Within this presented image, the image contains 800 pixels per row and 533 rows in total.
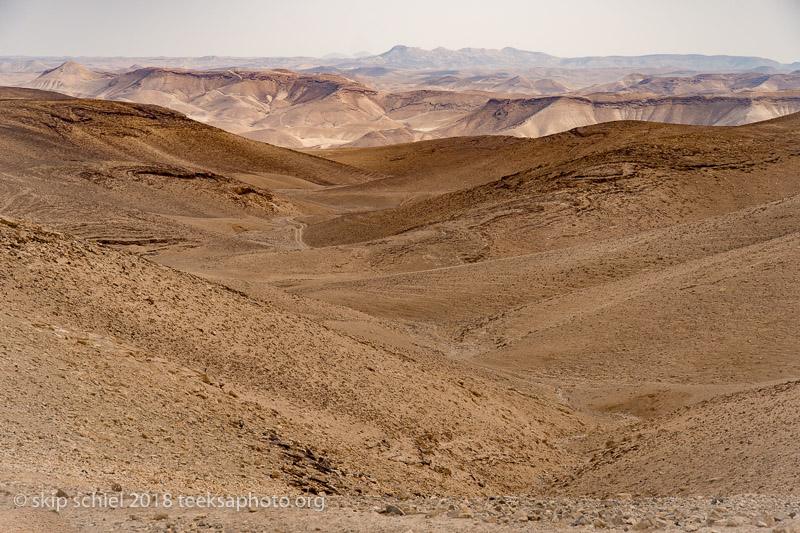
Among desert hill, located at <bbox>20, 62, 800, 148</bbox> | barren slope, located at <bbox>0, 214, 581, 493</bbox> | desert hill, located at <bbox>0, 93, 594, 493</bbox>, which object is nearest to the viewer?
barren slope, located at <bbox>0, 214, 581, 493</bbox>

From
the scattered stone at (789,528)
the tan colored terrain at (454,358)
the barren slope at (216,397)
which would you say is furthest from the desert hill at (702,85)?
the scattered stone at (789,528)

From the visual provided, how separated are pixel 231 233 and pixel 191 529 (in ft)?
92.4

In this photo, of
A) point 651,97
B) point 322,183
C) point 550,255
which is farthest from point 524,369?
point 651,97

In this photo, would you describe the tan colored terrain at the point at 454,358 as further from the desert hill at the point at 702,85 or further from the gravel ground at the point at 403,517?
the desert hill at the point at 702,85

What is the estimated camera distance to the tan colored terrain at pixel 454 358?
6691 millimetres

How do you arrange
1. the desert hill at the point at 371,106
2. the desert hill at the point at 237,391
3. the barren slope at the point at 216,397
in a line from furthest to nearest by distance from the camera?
the desert hill at the point at 371,106, the desert hill at the point at 237,391, the barren slope at the point at 216,397

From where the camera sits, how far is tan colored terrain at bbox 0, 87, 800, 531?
6.69 meters

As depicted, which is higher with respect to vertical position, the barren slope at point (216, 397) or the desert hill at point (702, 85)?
the desert hill at point (702, 85)

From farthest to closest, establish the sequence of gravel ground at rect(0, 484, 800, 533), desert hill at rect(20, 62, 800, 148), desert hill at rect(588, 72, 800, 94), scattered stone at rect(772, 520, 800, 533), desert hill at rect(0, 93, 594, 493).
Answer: desert hill at rect(588, 72, 800, 94), desert hill at rect(20, 62, 800, 148), desert hill at rect(0, 93, 594, 493), gravel ground at rect(0, 484, 800, 533), scattered stone at rect(772, 520, 800, 533)

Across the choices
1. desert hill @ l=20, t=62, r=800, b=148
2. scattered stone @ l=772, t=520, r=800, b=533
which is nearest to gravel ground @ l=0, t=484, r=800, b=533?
scattered stone @ l=772, t=520, r=800, b=533

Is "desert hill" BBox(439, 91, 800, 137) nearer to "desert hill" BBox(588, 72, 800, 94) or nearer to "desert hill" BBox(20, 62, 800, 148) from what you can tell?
"desert hill" BBox(20, 62, 800, 148)

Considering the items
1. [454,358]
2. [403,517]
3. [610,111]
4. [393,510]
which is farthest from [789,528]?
[610,111]

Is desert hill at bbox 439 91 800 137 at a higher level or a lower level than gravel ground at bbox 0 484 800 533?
higher

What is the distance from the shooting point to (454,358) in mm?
14086
